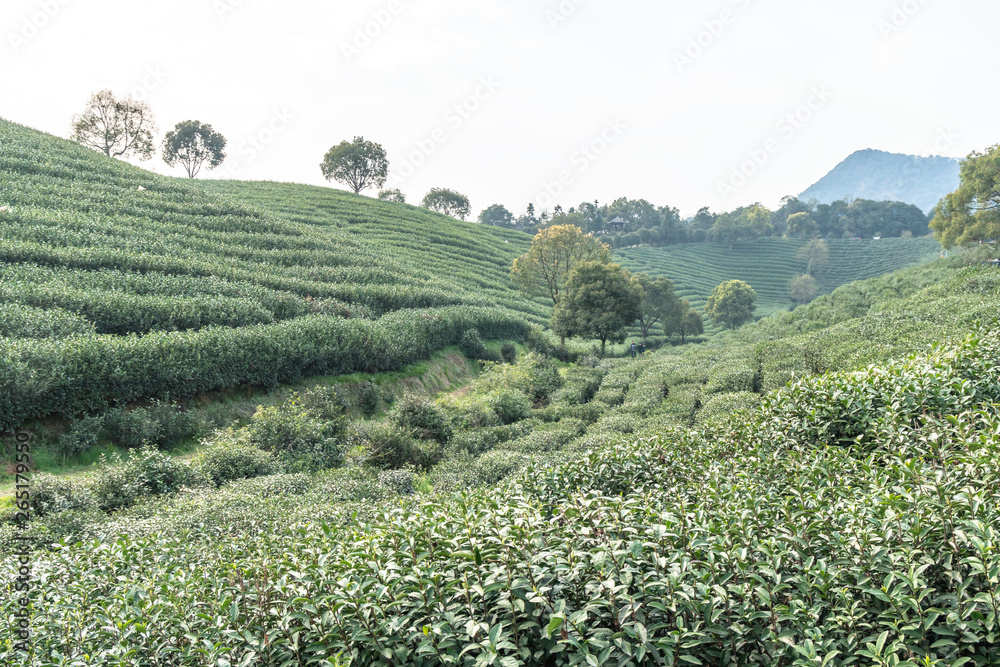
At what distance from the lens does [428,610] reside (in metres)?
3.45

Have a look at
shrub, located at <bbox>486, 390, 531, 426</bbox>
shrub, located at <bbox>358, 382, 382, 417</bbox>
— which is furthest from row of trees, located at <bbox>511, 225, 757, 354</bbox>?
shrub, located at <bbox>358, 382, 382, 417</bbox>

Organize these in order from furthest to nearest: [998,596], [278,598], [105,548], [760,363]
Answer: [760,363] < [105,548] < [278,598] < [998,596]

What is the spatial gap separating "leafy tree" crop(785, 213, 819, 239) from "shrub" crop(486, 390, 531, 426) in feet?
343

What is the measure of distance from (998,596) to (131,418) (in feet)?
52.8

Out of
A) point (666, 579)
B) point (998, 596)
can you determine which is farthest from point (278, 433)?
point (998, 596)

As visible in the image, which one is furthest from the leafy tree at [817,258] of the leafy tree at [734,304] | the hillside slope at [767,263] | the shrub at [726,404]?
the shrub at [726,404]

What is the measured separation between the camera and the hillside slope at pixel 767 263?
76688 mm

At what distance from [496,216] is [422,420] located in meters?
114

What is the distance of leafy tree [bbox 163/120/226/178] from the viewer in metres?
73.6

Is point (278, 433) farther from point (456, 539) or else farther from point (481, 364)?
point (481, 364)

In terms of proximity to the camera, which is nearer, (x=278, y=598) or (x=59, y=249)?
(x=278, y=598)

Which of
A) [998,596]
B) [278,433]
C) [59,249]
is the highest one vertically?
[59,249]

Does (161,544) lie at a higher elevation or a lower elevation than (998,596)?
lower

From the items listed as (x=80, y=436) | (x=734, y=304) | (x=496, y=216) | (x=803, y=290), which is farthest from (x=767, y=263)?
(x=80, y=436)
